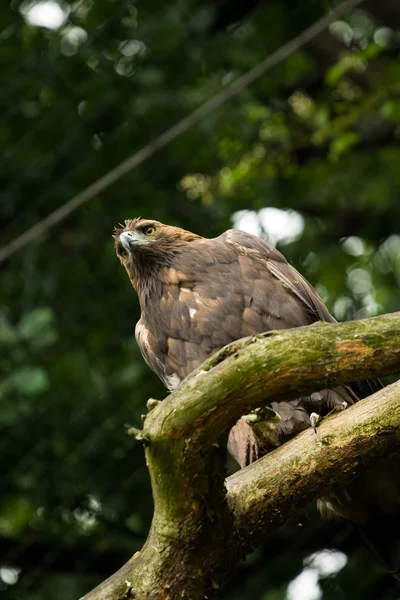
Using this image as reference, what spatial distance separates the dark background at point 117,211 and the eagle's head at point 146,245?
849 millimetres

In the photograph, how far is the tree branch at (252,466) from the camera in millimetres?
2740

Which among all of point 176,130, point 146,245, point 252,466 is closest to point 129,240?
point 146,245

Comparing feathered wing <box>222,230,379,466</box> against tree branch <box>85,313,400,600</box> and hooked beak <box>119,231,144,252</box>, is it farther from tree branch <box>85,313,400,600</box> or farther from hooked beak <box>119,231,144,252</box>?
tree branch <box>85,313,400,600</box>

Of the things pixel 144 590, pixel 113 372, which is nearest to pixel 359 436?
pixel 144 590

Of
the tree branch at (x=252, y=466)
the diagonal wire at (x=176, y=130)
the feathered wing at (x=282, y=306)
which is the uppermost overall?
the diagonal wire at (x=176, y=130)

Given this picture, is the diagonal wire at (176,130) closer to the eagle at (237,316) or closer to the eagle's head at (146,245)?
the eagle's head at (146,245)

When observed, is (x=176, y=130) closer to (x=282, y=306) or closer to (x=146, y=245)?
(x=146, y=245)

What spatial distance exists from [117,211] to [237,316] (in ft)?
7.28

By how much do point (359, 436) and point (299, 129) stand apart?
13.0 feet

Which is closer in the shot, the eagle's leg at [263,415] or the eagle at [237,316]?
the eagle's leg at [263,415]

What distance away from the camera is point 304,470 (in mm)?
3031

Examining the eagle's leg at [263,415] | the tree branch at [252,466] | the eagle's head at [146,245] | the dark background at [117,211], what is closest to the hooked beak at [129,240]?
→ the eagle's head at [146,245]

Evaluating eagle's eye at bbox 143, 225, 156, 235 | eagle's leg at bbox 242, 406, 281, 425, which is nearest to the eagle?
eagle's eye at bbox 143, 225, 156, 235

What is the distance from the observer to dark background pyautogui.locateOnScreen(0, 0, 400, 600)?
5.42 m
